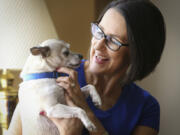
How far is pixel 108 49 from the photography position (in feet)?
3.05

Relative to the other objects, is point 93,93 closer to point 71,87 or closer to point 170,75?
point 71,87

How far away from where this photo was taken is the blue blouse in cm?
99

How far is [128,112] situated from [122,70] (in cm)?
25

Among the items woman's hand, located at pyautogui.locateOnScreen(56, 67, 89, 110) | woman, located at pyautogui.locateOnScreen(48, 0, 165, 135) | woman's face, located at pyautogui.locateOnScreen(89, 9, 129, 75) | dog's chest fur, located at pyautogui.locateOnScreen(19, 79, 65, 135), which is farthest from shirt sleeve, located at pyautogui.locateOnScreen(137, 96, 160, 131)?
dog's chest fur, located at pyautogui.locateOnScreen(19, 79, 65, 135)

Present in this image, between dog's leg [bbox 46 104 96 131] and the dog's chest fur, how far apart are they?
0.03 m

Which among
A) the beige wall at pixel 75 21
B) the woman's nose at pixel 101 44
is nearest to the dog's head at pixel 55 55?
the woman's nose at pixel 101 44

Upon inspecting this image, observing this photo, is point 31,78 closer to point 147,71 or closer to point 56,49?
point 56,49

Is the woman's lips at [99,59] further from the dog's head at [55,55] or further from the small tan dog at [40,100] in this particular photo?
the small tan dog at [40,100]

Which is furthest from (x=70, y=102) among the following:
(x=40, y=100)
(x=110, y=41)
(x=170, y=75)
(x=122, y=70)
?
(x=170, y=75)

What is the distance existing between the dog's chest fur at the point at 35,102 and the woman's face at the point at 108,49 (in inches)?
10.7

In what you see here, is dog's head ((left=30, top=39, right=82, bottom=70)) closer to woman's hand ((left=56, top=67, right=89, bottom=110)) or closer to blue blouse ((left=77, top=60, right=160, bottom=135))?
woman's hand ((left=56, top=67, right=89, bottom=110))

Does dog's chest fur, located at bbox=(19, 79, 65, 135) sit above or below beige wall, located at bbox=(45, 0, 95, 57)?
below

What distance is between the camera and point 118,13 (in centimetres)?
92

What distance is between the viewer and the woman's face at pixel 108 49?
90cm
